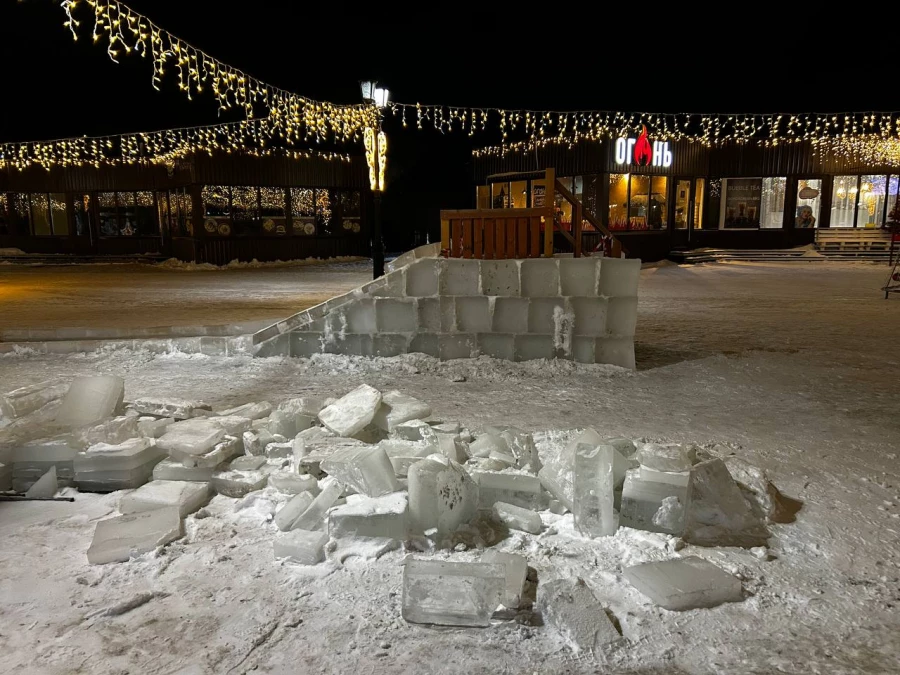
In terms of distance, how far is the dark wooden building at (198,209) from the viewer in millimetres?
21297

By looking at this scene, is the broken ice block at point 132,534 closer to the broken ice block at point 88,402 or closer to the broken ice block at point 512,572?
the broken ice block at point 88,402

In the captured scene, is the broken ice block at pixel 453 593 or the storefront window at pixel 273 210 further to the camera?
the storefront window at pixel 273 210

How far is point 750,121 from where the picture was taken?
24047 mm

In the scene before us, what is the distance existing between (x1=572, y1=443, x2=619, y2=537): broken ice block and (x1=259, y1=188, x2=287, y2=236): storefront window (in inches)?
807

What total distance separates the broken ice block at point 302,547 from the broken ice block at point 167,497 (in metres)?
0.71

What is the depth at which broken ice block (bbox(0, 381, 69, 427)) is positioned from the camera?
4.77 metres

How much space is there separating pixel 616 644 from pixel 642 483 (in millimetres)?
1045

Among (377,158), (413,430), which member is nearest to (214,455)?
(413,430)

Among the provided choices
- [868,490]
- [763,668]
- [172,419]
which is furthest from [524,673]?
[172,419]

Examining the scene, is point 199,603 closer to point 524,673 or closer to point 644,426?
point 524,673

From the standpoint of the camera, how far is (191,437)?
414cm

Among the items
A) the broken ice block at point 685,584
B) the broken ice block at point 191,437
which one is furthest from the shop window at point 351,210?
the broken ice block at point 685,584

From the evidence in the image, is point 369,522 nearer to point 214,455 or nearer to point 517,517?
point 517,517

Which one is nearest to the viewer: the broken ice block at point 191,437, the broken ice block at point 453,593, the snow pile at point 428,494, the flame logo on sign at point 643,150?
the broken ice block at point 453,593
